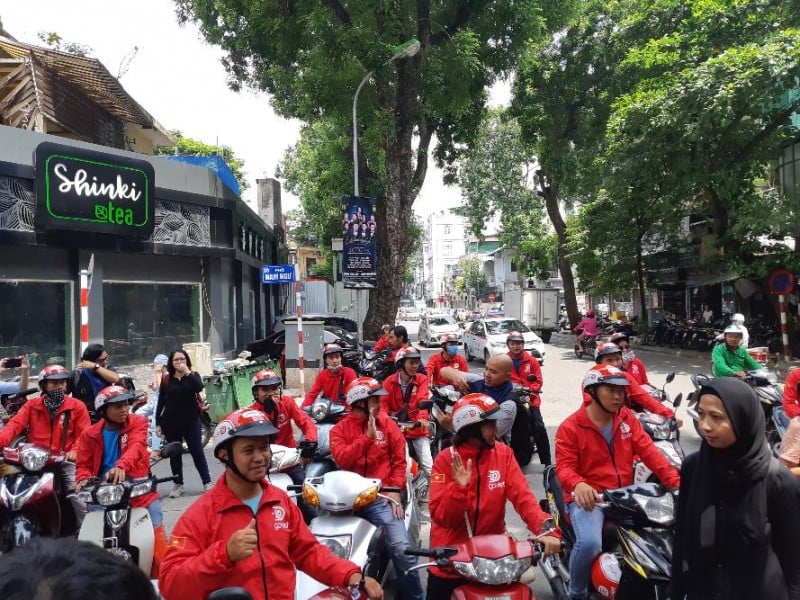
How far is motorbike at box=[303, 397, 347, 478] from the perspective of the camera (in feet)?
17.1

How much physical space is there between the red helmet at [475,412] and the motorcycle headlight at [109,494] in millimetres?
2128

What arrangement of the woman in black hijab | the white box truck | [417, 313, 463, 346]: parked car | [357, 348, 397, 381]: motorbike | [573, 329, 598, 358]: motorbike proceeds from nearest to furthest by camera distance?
the woman in black hijab
[357, 348, 397, 381]: motorbike
[573, 329, 598, 358]: motorbike
[417, 313, 463, 346]: parked car
the white box truck

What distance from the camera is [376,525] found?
424cm

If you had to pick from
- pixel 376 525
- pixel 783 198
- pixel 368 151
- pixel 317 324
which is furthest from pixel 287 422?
pixel 368 151

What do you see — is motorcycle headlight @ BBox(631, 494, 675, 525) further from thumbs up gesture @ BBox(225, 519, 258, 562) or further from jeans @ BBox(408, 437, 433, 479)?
jeans @ BBox(408, 437, 433, 479)

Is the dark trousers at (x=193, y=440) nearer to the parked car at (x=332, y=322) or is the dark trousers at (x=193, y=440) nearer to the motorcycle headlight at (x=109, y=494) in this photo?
the motorcycle headlight at (x=109, y=494)

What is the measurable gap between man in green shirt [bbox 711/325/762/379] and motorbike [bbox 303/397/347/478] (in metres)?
4.66

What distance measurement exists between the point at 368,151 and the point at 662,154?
1058 cm

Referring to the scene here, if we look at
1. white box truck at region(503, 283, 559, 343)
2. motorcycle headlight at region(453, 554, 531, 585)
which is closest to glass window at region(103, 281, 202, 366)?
motorcycle headlight at region(453, 554, 531, 585)

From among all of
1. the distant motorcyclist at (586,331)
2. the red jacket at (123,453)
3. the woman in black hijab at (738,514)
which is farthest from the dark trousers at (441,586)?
the distant motorcyclist at (586,331)

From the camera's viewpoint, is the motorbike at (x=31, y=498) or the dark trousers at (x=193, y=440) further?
the dark trousers at (x=193, y=440)

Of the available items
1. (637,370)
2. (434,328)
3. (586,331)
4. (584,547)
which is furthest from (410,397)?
(434,328)

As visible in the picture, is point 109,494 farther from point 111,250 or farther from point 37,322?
point 111,250

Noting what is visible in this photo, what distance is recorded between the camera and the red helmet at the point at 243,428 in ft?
9.11
